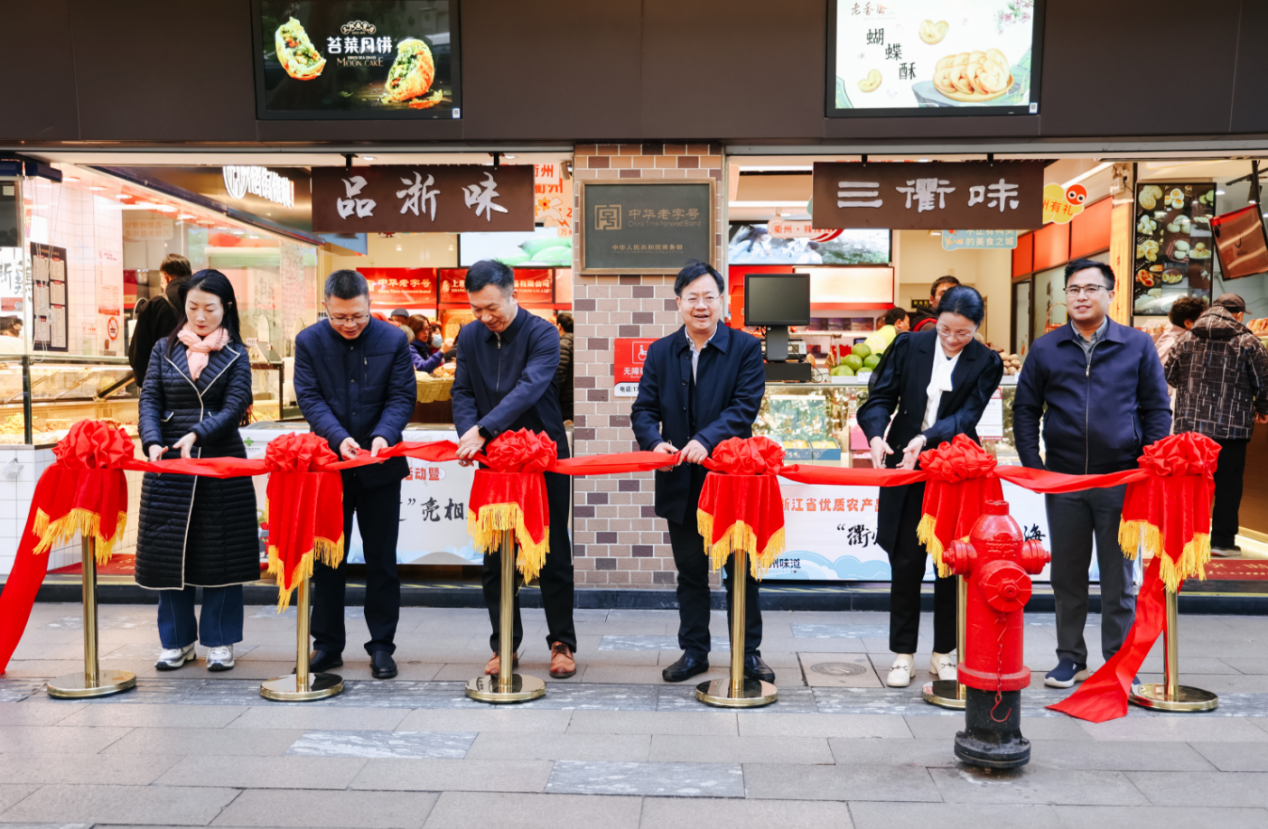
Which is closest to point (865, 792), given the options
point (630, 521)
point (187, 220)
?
point (630, 521)

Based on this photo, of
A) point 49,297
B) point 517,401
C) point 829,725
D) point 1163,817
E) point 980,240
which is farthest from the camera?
point 980,240

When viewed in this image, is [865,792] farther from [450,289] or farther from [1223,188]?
Result: [450,289]

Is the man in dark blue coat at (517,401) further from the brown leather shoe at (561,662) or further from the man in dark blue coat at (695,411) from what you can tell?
the man in dark blue coat at (695,411)

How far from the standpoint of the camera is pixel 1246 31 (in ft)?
17.4

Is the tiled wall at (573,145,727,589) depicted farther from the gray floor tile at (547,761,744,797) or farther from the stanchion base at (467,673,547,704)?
the gray floor tile at (547,761,744,797)

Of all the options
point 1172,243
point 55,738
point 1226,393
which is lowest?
point 55,738

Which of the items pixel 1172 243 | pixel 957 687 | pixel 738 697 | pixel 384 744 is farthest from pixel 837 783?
pixel 1172 243

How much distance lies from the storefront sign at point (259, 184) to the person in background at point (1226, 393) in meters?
7.47

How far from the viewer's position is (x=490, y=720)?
3854 mm

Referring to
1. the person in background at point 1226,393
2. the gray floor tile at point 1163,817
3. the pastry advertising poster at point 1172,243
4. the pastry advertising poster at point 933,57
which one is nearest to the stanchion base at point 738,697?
the gray floor tile at point 1163,817

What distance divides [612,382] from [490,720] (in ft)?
7.87

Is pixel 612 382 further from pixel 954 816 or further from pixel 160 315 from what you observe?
pixel 954 816

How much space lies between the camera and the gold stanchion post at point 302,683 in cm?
409

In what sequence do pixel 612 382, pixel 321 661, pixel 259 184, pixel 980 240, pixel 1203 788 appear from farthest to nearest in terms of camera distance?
1. pixel 259 184
2. pixel 980 240
3. pixel 612 382
4. pixel 321 661
5. pixel 1203 788
